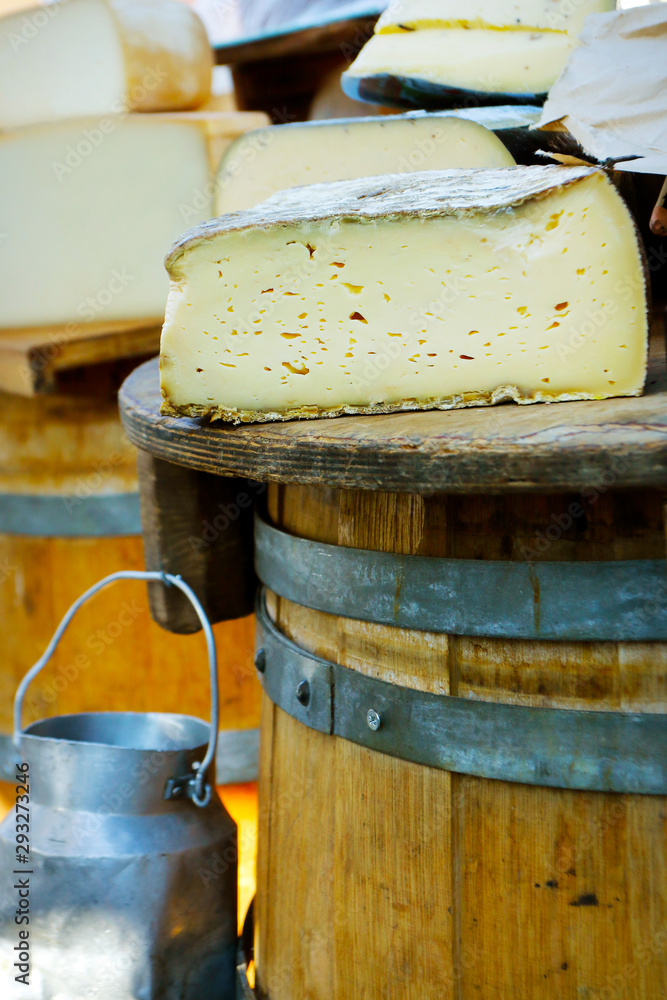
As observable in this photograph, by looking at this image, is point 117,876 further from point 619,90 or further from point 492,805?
point 619,90

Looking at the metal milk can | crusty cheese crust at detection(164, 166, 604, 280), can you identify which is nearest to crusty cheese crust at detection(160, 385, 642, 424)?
crusty cheese crust at detection(164, 166, 604, 280)

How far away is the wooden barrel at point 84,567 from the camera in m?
2.02

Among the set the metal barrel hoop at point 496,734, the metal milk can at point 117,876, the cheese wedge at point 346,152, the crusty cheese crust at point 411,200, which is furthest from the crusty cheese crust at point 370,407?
the cheese wedge at point 346,152

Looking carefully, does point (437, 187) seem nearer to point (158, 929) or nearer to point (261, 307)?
point (261, 307)

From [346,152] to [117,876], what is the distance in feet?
3.78

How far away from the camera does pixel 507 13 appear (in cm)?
144

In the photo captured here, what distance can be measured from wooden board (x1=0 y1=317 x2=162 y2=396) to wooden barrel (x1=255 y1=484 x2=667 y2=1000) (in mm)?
1141

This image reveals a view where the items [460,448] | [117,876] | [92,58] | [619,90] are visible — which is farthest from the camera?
[92,58]

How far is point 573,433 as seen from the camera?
677mm

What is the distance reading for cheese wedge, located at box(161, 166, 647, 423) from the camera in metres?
0.84

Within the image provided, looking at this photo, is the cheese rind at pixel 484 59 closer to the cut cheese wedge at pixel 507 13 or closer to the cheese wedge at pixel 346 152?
the cut cheese wedge at pixel 507 13

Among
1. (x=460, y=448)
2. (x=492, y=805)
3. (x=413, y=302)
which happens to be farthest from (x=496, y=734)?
(x=413, y=302)

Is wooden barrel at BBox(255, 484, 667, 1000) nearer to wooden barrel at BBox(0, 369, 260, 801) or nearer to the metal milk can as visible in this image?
the metal milk can

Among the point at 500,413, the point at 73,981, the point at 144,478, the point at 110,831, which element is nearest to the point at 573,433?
the point at 500,413
